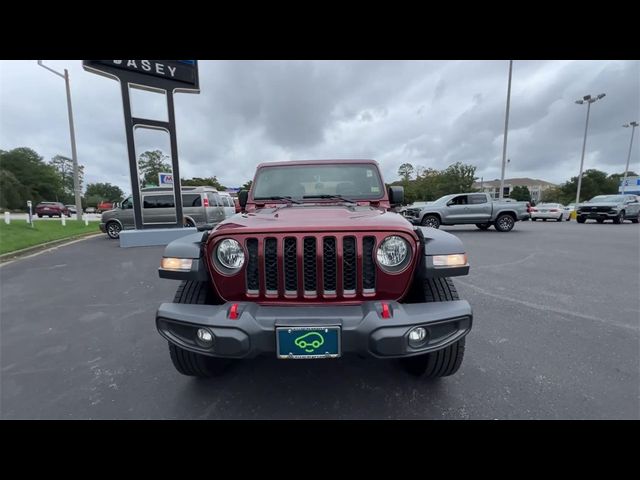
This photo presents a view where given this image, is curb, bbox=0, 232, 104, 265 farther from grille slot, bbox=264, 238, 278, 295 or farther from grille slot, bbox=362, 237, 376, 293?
grille slot, bbox=362, 237, 376, 293

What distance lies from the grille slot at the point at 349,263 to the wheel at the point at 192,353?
0.95 metres

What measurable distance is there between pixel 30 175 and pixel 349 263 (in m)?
74.8

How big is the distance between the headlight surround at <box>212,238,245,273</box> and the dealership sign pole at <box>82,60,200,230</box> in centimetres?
783

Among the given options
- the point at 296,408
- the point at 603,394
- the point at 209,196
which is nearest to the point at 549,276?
the point at 603,394

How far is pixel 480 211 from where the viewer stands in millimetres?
11469

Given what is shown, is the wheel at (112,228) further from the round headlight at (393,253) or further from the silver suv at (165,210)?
the round headlight at (393,253)

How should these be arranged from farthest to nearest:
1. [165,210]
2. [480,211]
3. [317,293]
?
[480,211] → [165,210] → [317,293]

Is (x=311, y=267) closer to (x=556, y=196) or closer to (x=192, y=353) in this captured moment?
(x=192, y=353)

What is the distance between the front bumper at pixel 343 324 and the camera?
1.57m

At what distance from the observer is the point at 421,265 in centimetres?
183

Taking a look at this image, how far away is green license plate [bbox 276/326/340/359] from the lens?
1.56 meters

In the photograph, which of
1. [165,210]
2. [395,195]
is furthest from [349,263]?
[165,210]

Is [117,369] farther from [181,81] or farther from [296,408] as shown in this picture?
[181,81]

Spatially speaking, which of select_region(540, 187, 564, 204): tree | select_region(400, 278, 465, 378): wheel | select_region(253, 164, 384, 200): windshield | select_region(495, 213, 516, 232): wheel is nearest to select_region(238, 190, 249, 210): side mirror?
select_region(253, 164, 384, 200): windshield
